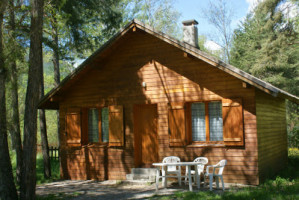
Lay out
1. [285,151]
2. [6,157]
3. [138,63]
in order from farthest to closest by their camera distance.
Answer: [285,151] → [138,63] → [6,157]

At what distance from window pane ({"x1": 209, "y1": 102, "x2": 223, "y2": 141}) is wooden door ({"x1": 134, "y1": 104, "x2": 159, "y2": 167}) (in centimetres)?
193

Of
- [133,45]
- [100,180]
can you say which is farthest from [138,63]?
[100,180]

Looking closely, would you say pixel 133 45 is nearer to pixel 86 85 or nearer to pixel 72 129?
pixel 86 85

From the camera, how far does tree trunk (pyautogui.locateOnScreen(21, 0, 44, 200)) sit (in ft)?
26.3

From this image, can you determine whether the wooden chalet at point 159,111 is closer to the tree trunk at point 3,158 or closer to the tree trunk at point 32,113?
the tree trunk at point 32,113

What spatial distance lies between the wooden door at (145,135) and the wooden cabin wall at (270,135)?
3.24 m

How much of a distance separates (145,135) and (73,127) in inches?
103

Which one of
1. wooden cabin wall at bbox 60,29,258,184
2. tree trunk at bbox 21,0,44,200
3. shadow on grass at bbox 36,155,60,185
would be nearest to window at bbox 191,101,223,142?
wooden cabin wall at bbox 60,29,258,184

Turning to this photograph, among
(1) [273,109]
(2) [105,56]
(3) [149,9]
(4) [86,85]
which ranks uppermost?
(3) [149,9]

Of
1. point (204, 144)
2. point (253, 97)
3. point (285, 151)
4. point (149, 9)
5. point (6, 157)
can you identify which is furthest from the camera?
point (149, 9)

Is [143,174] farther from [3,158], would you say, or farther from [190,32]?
[190,32]

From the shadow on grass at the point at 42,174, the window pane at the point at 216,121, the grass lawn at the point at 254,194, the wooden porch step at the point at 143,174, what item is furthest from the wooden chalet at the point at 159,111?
the shadow on grass at the point at 42,174

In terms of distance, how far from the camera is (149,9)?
2544 cm

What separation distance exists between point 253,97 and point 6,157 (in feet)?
21.2
